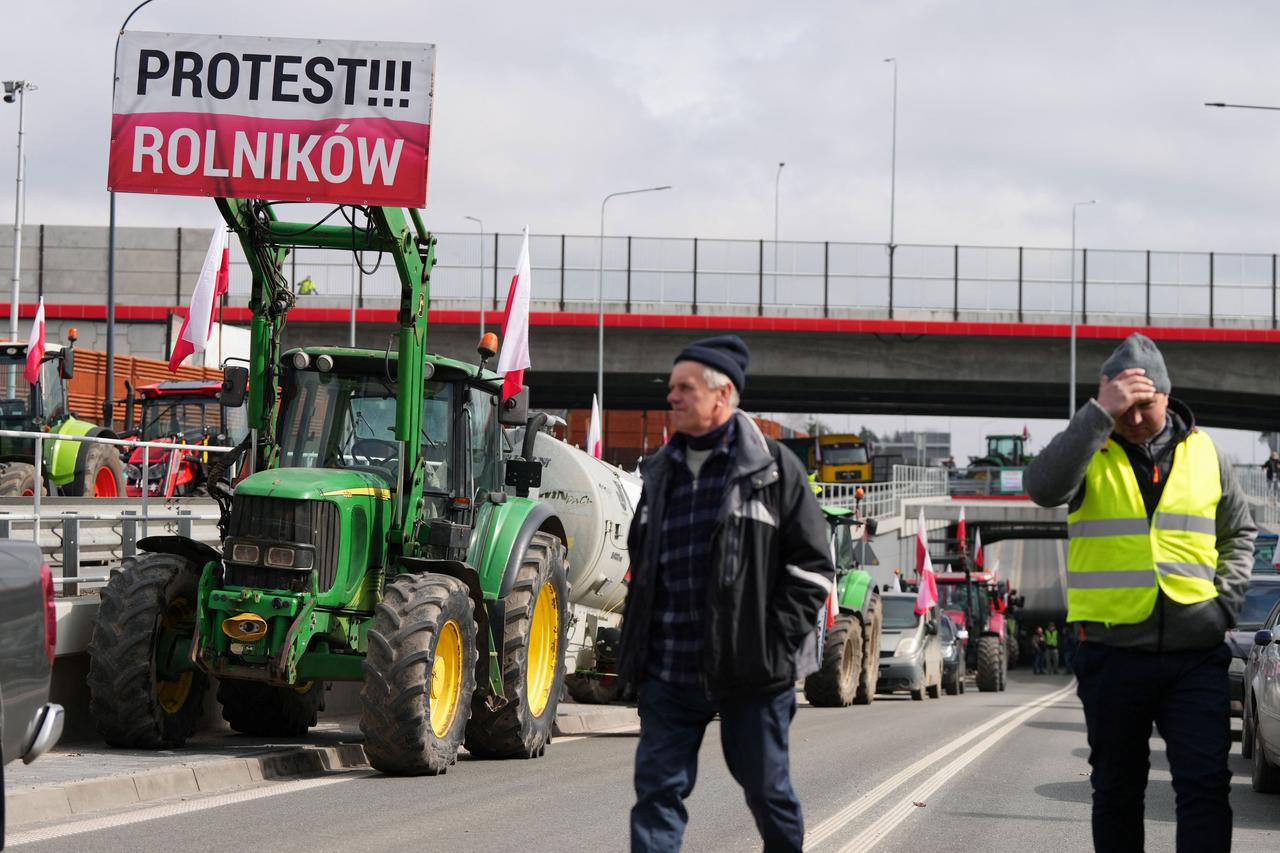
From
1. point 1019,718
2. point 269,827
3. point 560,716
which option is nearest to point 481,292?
point 1019,718

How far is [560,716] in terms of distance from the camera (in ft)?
56.2

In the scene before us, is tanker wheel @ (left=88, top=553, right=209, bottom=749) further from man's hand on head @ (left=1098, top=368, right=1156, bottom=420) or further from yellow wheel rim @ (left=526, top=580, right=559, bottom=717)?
man's hand on head @ (left=1098, top=368, right=1156, bottom=420)

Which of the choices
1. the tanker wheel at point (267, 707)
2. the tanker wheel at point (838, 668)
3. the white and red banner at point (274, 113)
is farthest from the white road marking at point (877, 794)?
the tanker wheel at point (838, 668)

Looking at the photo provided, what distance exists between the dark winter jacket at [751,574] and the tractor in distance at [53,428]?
53.6ft

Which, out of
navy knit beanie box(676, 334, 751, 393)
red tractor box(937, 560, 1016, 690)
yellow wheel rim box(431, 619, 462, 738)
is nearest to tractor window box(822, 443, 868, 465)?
red tractor box(937, 560, 1016, 690)

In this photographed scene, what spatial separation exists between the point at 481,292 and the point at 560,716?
3493 cm

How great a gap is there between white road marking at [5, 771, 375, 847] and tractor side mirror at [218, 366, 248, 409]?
2.68 meters

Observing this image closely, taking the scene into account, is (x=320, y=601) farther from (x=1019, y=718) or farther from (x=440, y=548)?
(x=1019, y=718)

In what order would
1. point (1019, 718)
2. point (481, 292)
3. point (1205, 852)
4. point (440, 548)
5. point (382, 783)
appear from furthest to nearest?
point (481, 292) → point (1019, 718) → point (440, 548) → point (382, 783) → point (1205, 852)

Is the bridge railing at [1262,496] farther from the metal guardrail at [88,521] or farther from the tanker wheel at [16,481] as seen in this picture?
the metal guardrail at [88,521]

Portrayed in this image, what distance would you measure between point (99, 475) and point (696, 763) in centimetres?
1854

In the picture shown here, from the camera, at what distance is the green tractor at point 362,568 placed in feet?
36.8

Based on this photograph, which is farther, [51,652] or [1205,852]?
[51,652]

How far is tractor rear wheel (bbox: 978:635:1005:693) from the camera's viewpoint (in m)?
39.6
